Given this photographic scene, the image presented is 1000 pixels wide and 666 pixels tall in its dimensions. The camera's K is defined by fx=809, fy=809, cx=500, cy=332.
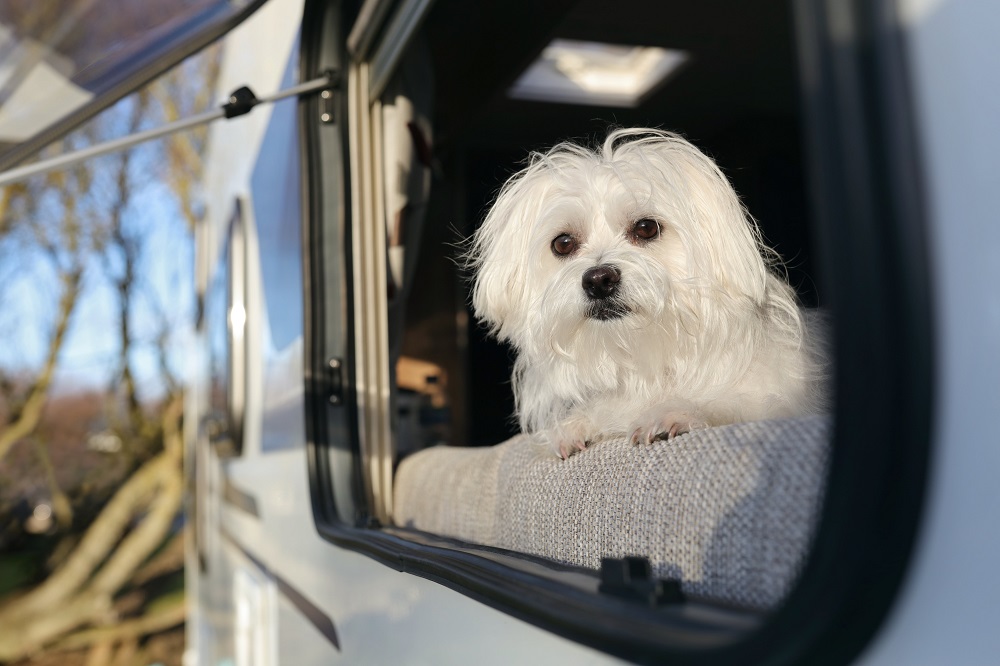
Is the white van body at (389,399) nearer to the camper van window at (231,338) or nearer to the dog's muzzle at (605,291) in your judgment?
the camper van window at (231,338)

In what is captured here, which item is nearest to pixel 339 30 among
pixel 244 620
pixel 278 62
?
pixel 278 62

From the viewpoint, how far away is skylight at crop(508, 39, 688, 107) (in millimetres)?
3664

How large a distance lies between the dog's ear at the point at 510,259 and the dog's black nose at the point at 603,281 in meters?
0.24

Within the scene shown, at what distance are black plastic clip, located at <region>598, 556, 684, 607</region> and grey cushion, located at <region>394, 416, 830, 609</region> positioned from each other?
0.14 feet

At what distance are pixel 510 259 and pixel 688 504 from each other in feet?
3.12

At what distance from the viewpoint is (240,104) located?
2031 millimetres

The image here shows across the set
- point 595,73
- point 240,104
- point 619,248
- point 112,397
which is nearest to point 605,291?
point 619,248

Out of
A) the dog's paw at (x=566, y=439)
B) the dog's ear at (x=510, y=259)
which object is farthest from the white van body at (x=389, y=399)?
the dog's ear at (x=510, y=259)

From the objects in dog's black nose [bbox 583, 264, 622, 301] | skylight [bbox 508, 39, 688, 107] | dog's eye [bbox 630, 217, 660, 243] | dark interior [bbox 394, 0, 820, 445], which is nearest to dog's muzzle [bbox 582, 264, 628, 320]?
dog's black nose [bbox 583, 264, 622, 301]

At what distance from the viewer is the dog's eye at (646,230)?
1536 millimetres

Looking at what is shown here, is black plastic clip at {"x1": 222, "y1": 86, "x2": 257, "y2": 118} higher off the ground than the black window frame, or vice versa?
black plastic clip at {"x1": 222, "y1": 86, "x2": 257, "y2": 118}

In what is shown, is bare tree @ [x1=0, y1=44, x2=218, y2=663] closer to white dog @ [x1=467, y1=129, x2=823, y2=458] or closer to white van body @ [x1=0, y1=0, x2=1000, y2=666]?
white van body @ [x1=0, y1=0, x2=1000, y2=666]

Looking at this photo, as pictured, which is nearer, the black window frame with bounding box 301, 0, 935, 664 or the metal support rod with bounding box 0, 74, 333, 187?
the black window frame with bounding box 301, 0, 935, 664

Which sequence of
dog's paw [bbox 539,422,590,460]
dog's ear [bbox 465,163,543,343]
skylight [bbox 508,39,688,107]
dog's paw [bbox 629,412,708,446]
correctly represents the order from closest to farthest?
dog's paw [bbox 629,412,708,446]
dog's paw [bbox 539,422,590,460]
dog's ear [bbox 465,163,543,343]
skylight [bbox 508,39,688,107]
